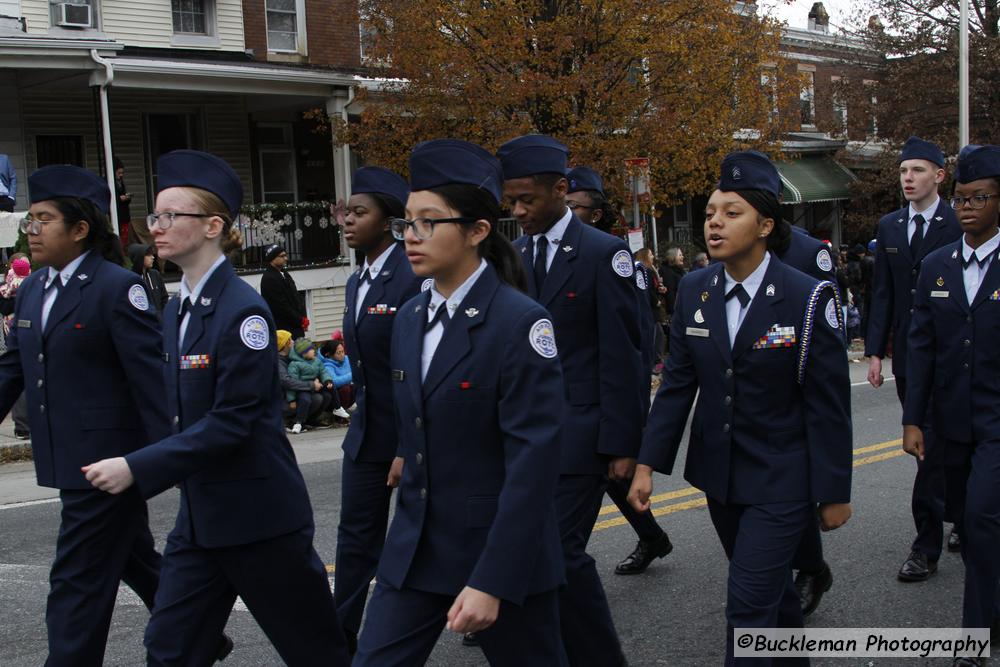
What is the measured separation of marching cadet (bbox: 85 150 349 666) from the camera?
13.1ft

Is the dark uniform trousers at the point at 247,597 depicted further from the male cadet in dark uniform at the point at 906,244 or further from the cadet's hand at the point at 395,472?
the male cadet in dark uniform at the point at 906,244

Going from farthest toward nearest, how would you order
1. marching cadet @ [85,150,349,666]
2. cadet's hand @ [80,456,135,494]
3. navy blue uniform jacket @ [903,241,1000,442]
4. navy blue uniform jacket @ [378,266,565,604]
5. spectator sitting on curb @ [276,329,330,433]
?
spectator sitting on curb @ [276,329,330,433], navy blue uniform jacket @ [903,241,1000,442], marching cadet @ [85,150,349,666], cadet's hand @ [80,456,135,494], navy blue uniform jacket @ [378,266,565,604]

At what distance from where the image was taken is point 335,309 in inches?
864

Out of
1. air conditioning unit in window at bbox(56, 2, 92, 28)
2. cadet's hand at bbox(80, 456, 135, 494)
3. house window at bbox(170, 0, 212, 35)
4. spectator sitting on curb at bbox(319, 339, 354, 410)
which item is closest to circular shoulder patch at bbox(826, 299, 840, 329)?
cadet's hand at bbox(80, 456, 135, 494)

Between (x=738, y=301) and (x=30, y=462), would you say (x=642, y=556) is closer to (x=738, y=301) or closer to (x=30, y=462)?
(x=738, y=301)

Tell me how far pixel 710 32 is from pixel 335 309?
27.0ft

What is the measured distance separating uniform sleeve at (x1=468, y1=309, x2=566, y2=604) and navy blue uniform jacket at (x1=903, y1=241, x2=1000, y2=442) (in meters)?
2.78

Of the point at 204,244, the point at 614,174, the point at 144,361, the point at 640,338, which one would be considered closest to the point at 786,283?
the point at 640,338

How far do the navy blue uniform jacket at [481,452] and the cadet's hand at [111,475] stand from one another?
901mm

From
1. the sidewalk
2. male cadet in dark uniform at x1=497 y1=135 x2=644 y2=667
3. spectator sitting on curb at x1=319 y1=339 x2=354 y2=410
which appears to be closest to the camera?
male cadet in dark uniform at x1=497 y1=135 x2=644 y2=667

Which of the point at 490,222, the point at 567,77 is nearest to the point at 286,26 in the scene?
the point at 567,77

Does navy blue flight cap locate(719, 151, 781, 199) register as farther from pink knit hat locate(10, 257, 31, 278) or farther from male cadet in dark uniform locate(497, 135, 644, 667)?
pink knit hat locate(10, 257, 31, 278)

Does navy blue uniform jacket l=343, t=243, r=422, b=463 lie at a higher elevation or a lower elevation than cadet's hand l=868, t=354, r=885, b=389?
higher

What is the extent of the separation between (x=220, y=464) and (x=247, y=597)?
0.47m
